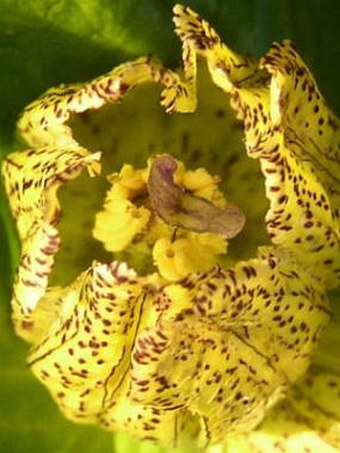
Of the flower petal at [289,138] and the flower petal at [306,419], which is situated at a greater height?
the flower petal at [289,138]

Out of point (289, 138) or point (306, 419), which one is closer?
point (289, 138)

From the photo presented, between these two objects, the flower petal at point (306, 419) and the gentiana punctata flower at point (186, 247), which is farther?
the flower petal at point (306, 419)

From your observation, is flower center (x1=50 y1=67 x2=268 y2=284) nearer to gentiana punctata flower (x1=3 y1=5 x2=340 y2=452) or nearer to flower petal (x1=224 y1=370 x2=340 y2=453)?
gentiana punctata flower (x1=3 y1=5 x2=340 y2=452)

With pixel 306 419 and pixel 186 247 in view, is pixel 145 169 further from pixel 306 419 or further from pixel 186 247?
pixel 306 419

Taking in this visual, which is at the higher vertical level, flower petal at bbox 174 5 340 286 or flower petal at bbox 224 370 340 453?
flower petal at bbox 174 5 340 286

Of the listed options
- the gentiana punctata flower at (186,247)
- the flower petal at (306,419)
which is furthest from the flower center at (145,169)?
the flower petal at (306,419)

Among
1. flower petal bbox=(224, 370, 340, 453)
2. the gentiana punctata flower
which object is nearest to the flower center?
the gentiana punctata flower

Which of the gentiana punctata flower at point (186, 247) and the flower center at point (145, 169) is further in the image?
the flower center at point (145, 169)

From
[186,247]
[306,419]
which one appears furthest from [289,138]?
[306,419]

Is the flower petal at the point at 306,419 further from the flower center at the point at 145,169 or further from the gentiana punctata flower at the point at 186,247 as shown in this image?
the flower center at the point at 145,169

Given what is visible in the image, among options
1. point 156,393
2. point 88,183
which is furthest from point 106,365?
point 88,183
